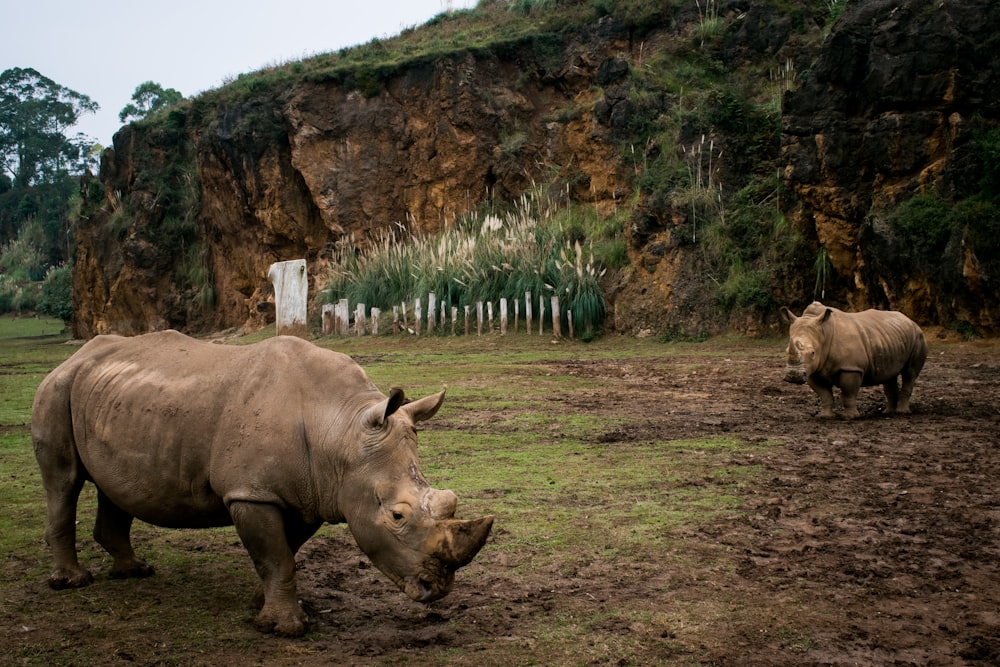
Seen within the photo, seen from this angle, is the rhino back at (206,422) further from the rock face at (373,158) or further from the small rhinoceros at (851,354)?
the rock face at (373,158)

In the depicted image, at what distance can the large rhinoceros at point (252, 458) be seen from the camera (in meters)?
4.49

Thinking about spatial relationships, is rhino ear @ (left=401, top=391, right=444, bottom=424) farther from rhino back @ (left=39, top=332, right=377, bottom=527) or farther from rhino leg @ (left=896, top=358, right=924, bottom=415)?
rhino leg @ (left=896, top=358, right=924, bottom=415)

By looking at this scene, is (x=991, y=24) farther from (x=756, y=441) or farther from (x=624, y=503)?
(x=624, y=503)

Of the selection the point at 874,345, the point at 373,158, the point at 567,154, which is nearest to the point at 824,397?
the point at 874,345

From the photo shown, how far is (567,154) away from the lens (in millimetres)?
27656

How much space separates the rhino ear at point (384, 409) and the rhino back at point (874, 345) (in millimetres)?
7517

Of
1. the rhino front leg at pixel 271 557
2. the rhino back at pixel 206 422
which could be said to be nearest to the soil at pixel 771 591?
the rhino front leg at pixel 271 557

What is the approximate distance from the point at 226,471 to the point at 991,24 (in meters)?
17.0

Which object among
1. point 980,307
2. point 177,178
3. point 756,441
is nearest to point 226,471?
point 756,441

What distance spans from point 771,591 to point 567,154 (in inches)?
916

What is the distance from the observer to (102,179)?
3884cm

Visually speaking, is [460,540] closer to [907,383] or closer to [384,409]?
[384,409]

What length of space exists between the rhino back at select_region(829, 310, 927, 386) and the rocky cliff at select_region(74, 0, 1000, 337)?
5.76m

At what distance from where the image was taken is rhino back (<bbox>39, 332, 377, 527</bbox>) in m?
4.87
